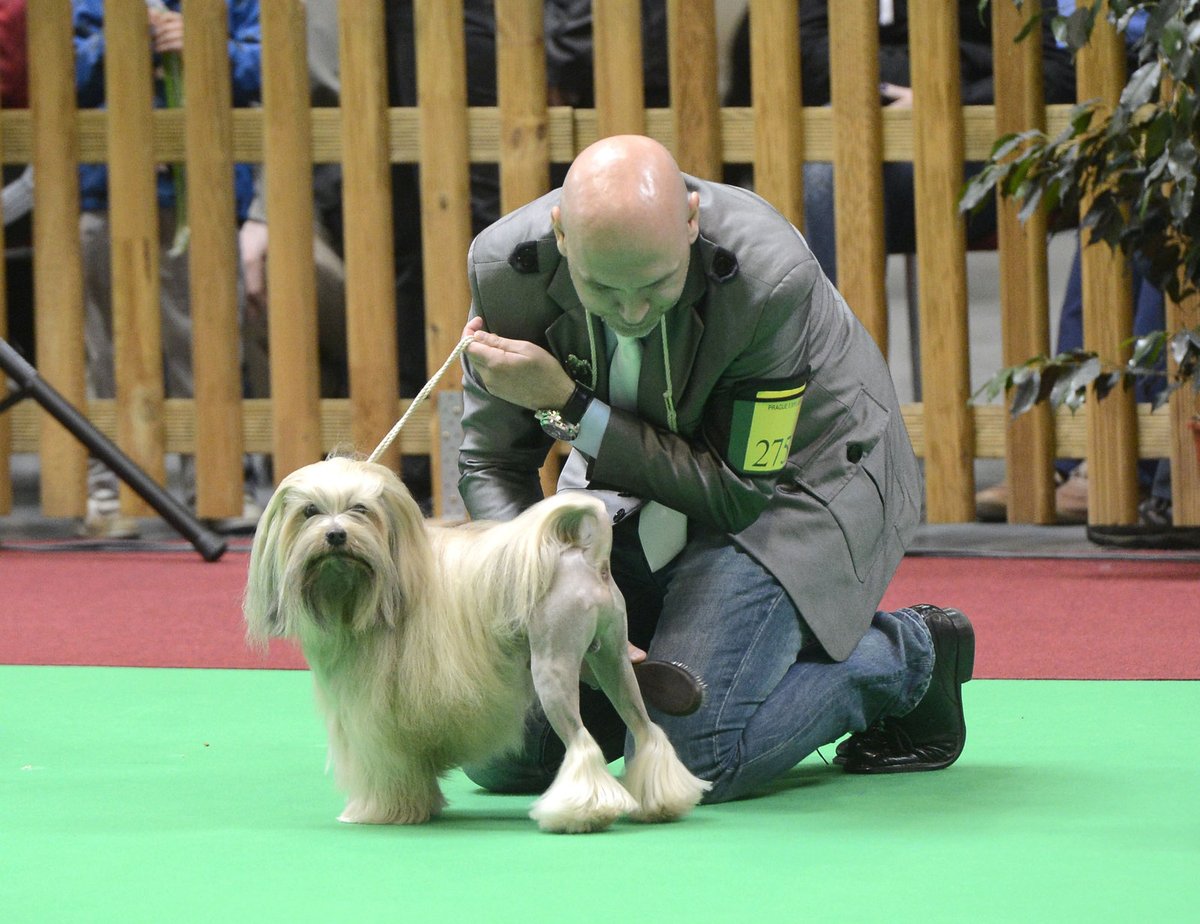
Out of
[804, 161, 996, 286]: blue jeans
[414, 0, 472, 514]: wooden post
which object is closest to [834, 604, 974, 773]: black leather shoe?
[804, 161, 996, 286]: blue jeans

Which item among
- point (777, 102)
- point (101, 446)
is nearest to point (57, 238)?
point (101, 446)

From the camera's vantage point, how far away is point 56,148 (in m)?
5.58

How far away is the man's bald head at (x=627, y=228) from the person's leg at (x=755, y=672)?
1.59 feet

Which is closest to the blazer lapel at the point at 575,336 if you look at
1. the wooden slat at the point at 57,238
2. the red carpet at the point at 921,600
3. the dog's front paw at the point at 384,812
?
the dog's front paw at the point at 384,812

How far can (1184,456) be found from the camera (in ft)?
16.5

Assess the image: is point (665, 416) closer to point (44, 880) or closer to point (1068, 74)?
point (44, 880)

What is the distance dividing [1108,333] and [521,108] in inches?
72.3

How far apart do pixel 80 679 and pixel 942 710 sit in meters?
1.73

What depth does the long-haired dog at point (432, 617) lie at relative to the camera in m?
2.13

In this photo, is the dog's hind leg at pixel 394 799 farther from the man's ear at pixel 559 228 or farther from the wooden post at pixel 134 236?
the wooden post at pixel 134 236

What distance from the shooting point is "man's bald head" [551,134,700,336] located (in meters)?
2.17

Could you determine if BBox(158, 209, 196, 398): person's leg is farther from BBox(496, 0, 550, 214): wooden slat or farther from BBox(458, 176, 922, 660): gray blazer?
BBox(458, 176, 922, 660): gray blazer

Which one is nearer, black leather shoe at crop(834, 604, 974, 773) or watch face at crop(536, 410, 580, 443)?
watch face at crop(536, 410, 580, 443)

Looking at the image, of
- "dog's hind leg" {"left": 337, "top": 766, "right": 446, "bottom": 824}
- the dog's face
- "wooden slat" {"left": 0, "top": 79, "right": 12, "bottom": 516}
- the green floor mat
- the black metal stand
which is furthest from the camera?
"wooden slat" {"left": 0, "top": 79, "right": 12, "bottom": 516}
